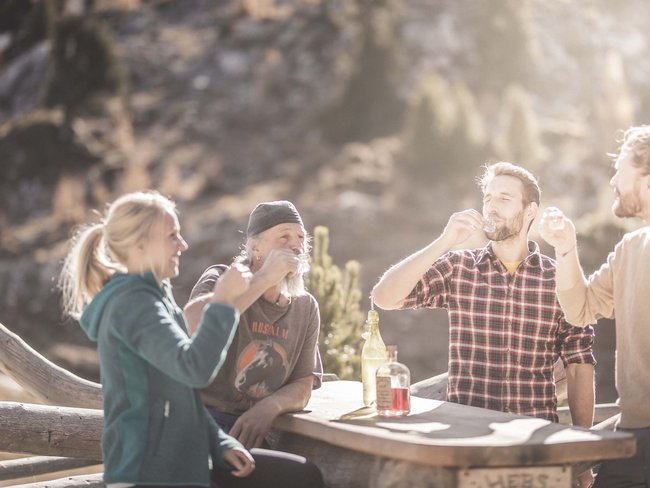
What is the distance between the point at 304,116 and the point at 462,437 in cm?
1584

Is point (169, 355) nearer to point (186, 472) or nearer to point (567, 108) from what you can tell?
point (186, 472)

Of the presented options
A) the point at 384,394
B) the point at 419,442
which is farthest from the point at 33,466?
the point at 419,442

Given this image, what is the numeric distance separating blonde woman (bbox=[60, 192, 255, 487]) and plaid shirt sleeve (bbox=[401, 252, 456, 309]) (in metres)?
1.36

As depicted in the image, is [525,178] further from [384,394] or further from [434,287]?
[384,394]

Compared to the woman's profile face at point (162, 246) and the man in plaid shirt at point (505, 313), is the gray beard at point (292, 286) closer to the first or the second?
the man in plaid shirt at point (505, 313)

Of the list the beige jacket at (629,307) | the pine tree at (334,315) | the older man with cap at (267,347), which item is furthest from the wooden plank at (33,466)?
the beige jacket at (629,307)

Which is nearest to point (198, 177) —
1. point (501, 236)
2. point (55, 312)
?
point (55, 312)

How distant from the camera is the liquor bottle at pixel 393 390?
3236mm

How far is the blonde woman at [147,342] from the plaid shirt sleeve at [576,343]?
1.67m

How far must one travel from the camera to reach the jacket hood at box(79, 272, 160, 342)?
275cm

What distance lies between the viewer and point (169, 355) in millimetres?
2592

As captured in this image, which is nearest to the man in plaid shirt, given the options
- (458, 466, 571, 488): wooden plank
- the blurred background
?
(458, 466, 571, 488): wooden plank

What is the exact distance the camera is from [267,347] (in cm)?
369

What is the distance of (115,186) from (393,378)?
1451 centimetres
